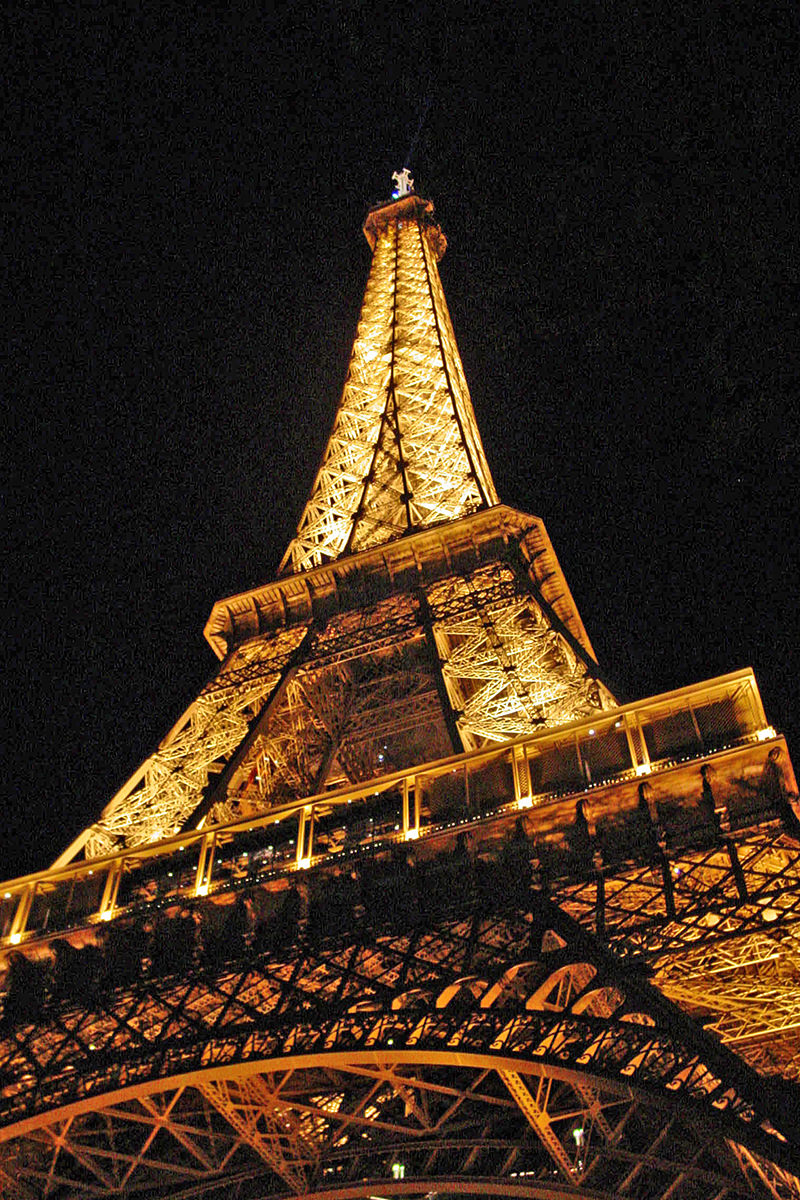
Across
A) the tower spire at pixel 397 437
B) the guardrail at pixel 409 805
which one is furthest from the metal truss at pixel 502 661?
the tower spire at pixel 397 437

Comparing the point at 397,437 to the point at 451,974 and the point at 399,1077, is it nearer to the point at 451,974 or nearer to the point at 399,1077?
the point at 399,1077

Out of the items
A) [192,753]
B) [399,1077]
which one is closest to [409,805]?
[399,1077]

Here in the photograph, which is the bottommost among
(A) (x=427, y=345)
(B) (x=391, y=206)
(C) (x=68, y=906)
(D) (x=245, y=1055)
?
(D) (x=245, y=1055)

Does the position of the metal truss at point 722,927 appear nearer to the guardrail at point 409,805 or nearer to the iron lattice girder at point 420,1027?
the iron lattice girder at point 420,1027

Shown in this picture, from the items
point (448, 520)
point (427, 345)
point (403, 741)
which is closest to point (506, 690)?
point (403, 741)

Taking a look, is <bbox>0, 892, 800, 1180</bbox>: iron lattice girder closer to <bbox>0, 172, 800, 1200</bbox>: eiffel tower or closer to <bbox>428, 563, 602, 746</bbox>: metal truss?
<bbox>0, 172, 800, 1200</bbox>: eiffel tower

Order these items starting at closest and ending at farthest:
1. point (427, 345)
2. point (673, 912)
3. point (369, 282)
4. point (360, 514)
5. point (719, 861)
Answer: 1. point (673, 912)
2. point (719, 861)
3. point (360, 514)
4. point (427, 345)
5. point (369, 282)

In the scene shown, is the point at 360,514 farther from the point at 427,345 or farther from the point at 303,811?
the point at 303,811
